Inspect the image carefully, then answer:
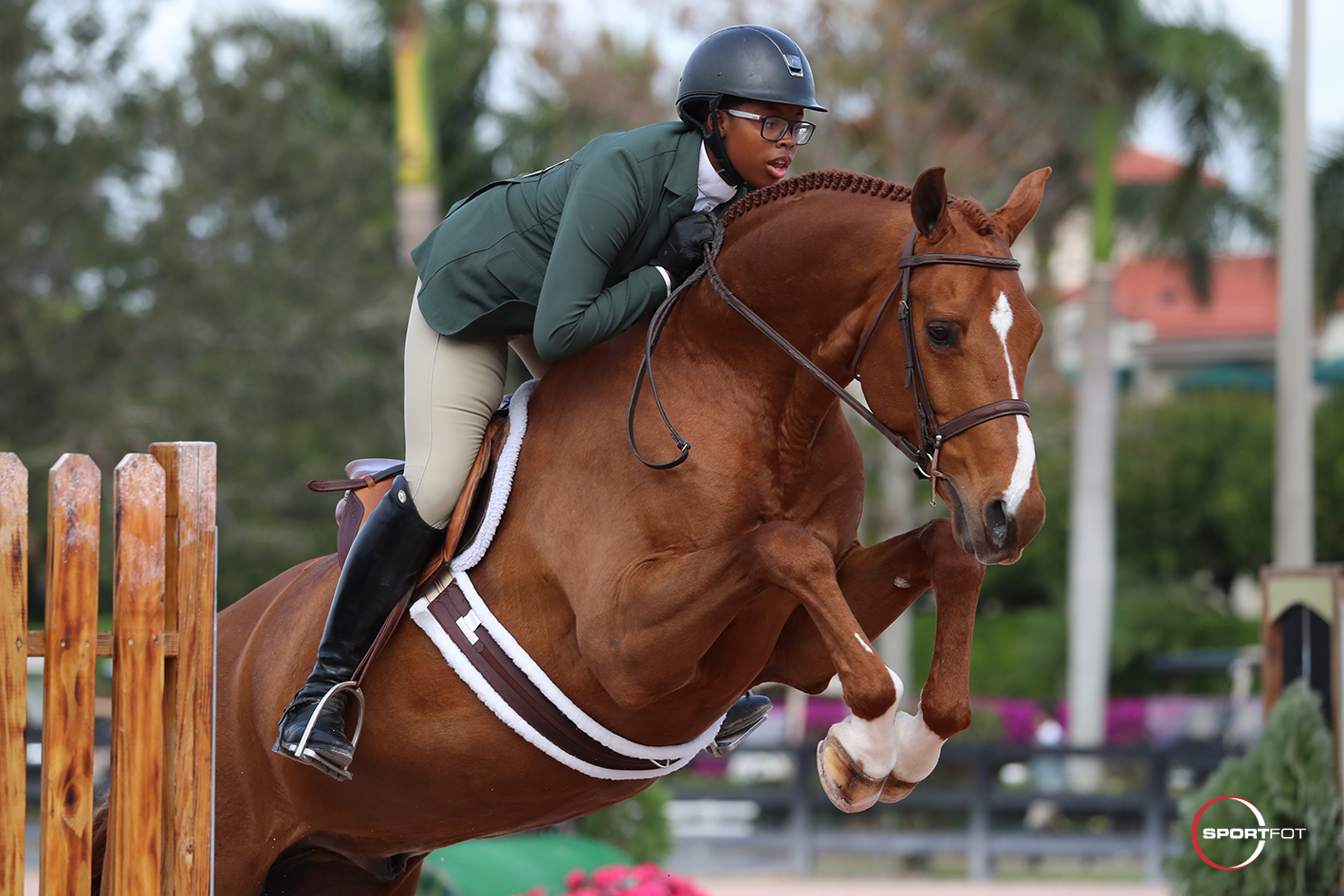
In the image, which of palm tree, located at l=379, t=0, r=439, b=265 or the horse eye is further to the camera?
palm tree, located at l=379, t=0, r=439, b=265

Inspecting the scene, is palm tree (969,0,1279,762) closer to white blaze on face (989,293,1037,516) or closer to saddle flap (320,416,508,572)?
saddle flap (320,416,508,572)

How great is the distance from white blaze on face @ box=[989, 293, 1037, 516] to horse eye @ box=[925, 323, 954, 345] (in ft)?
0.31

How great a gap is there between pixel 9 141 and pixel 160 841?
17.5 meters

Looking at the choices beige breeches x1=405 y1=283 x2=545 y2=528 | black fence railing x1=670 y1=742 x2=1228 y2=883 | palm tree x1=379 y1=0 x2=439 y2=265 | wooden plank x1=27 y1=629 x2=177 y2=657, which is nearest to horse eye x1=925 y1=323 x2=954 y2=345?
beige breeches x1=405 y1=283 x2=545 y2=528

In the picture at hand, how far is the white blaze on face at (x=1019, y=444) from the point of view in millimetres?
3045

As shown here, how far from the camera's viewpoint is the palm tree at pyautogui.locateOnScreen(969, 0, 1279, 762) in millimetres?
16688

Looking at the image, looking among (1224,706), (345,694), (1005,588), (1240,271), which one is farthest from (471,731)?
(1240,271)

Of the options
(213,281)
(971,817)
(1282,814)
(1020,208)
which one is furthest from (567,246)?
(213,281)

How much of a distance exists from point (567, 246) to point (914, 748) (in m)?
1.48

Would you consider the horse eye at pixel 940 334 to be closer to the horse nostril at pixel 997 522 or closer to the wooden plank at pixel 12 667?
the horse nostril at pixel 997 522

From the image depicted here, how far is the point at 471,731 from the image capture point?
12.7 feet

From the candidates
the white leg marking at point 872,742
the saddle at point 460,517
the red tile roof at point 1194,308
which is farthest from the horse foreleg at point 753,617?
the red tile roof at point 1194,308

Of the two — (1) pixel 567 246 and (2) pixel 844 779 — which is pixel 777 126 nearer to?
(1) pixel 567 246

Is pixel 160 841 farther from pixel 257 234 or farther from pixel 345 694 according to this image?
pixel 257 234
